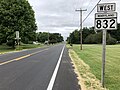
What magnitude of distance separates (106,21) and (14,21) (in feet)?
165

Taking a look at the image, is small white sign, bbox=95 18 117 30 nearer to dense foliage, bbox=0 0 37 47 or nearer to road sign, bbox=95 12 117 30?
road sign, bbox=95 12 117 30

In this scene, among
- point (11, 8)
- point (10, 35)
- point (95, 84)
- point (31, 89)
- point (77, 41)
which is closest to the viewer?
point (31, 89)

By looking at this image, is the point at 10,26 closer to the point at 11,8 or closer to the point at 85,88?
the point at 11,8

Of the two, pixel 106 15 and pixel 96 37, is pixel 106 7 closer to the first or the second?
pixel 106 15

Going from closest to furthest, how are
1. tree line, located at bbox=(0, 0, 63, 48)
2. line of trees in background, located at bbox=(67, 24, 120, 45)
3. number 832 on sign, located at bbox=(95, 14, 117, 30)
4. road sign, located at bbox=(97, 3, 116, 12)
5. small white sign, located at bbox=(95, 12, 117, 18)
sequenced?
number 832 on sign, located at bbox=(95, 14, 117, 30), small white sign, located at bbox=(95, 12, 117, 18), road sign, located at bbox=(97, 3, 116, 12), tree line, located at bbox=(0, 0, 63, 48), line of trees in background, located at bbox=(67, 24, 120, 45)

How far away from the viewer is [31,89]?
9.77 meters

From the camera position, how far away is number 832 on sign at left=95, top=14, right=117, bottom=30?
1073 cm

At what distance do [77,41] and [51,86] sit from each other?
517 feet

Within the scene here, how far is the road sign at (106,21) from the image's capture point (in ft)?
35.2

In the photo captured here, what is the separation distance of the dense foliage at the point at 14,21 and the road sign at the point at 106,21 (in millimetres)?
47072

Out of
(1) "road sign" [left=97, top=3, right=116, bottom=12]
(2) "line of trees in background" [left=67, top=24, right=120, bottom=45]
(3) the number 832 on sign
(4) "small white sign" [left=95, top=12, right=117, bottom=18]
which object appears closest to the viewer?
(3) the number 832 on sign

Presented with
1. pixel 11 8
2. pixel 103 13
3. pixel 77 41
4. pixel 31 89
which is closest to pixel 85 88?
pixel 31 89

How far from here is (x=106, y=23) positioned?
10812mm

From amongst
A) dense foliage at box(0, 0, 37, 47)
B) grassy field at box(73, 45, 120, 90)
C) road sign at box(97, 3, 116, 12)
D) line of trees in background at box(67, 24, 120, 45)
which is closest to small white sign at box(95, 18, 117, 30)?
road sign at box(97, 3, 116, 12)
